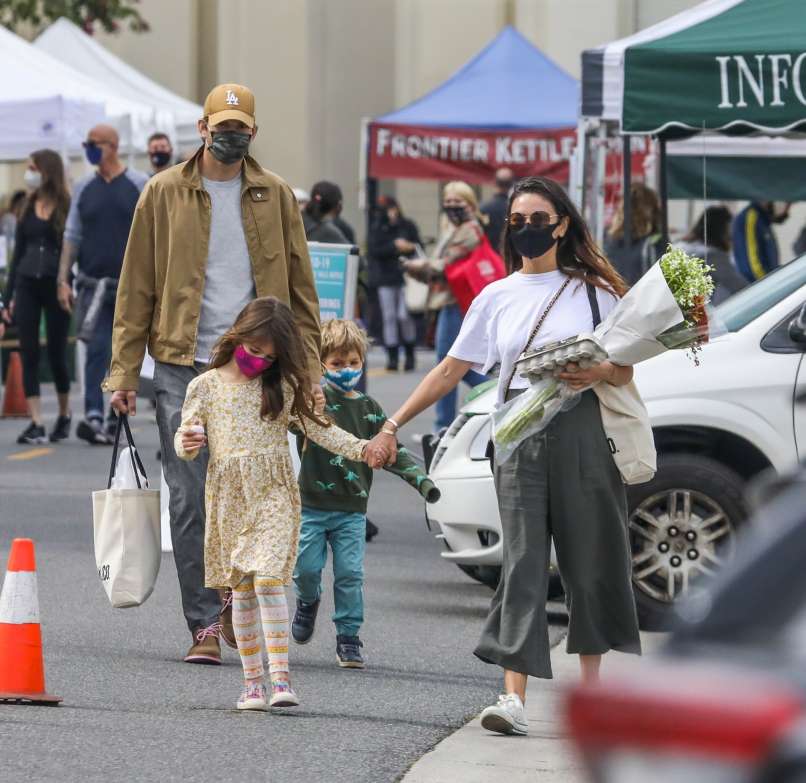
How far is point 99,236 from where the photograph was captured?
1335 cm

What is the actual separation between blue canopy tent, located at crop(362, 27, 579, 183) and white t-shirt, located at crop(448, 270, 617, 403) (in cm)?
1472

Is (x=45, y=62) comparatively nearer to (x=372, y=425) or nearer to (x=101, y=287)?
(x=101, y=287)

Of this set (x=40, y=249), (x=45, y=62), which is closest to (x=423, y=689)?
(x=40, y=249)

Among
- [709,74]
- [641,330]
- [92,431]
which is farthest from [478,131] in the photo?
[641,330]

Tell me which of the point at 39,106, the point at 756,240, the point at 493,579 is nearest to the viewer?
the point at 493,579

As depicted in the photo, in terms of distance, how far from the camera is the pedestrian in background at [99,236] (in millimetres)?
13320

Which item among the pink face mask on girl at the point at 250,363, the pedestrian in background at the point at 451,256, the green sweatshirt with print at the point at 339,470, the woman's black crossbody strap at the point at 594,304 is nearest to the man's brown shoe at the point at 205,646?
the green sweatshirt with print at the point at 339,470

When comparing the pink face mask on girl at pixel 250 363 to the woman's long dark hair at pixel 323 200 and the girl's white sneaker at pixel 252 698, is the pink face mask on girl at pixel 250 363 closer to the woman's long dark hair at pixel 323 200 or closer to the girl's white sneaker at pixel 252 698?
the girl's white sneaker at pixel 252 698

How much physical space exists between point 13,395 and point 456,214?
5.51 m

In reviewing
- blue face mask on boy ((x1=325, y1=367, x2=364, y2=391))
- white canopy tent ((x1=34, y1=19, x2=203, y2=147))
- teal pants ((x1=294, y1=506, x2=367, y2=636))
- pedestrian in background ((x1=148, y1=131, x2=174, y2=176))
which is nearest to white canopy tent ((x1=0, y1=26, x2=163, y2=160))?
pedestrian in background ((x1=148, y1=131, x2=174, y2=176))

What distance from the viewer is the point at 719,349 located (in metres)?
7.77

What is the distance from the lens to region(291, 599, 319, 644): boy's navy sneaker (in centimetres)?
705

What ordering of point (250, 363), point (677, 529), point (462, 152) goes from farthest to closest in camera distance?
point (462, 152)
point (677, 529)
point (250, 363)

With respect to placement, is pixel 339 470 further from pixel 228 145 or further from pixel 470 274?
pixel 470 274
